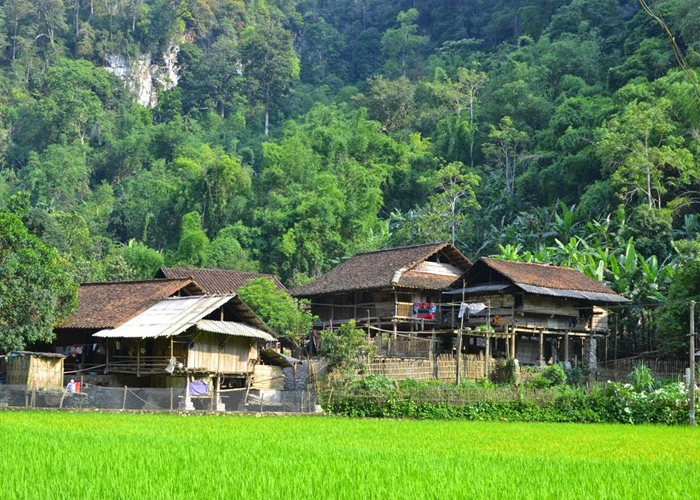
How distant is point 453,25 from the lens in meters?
96.1

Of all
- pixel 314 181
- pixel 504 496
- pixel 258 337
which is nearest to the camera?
pixel 504 496

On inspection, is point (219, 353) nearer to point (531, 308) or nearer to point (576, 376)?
point (531, 308)

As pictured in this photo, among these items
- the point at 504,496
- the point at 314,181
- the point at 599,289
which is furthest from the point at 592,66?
the point at 504,496

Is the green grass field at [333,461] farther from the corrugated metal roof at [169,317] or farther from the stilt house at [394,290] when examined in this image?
the stilt house at [394,290]

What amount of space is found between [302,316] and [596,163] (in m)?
20.5

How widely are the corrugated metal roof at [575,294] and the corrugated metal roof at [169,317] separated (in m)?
11.2

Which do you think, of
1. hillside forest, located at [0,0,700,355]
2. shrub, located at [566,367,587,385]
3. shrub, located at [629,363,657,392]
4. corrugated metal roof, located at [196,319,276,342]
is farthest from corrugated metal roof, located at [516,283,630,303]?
corrugated metal roof, located at [196,319,276,342]

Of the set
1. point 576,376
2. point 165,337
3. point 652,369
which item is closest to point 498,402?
point 576,376

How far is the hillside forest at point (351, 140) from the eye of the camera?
1901 inches

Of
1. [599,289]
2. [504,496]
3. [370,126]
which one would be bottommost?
A: [504,496]

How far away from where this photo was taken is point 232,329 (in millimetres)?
34750

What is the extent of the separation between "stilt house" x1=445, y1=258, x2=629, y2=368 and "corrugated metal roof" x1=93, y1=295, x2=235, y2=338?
384 inches

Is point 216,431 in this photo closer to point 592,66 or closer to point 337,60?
point 592,66

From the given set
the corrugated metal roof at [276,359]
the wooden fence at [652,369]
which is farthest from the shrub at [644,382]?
the corrugated metal roof at [276,359]
